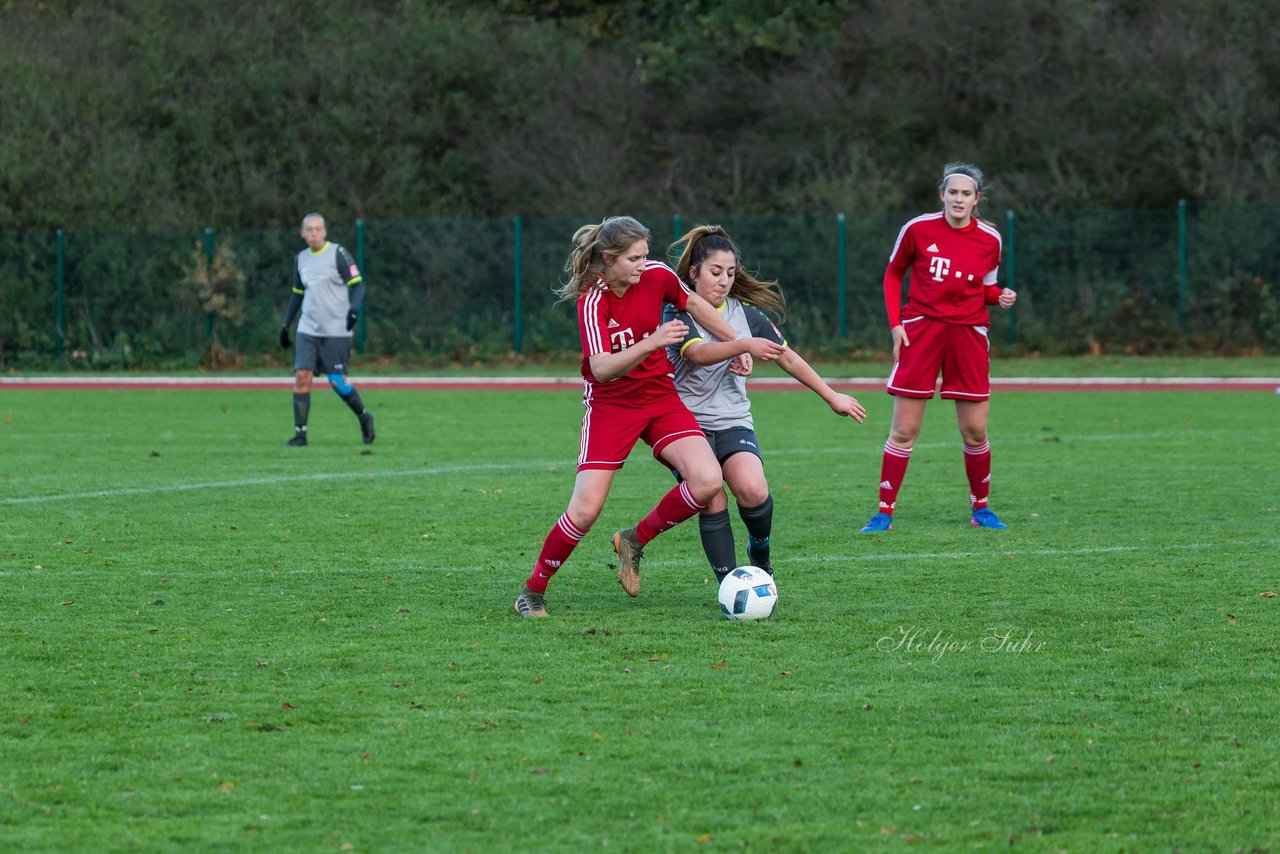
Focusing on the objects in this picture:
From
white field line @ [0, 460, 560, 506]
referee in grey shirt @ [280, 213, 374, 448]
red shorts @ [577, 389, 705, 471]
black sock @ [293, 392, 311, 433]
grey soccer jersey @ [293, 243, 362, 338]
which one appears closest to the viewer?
red shorts @ [577, 389, 705, 471]

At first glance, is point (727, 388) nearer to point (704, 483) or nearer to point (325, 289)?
point (704, 483)

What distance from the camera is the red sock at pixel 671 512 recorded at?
7.02 metres

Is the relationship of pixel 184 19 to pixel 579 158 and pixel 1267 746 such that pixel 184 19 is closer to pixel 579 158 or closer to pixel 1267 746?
pixel 579 158

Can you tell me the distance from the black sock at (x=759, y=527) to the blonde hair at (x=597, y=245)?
3.92ft

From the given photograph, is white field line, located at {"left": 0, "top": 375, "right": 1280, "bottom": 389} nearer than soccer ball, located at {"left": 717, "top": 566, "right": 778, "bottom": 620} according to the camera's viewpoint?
No

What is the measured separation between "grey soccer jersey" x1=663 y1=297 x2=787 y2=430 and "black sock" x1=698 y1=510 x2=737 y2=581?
1.49 ft

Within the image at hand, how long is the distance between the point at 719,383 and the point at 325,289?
8.19m

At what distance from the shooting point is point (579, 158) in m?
33.1

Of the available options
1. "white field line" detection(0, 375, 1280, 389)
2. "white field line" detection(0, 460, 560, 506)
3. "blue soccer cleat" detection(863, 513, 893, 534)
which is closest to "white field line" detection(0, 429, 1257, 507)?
"white field line" detection(0, 460, 560, 506)

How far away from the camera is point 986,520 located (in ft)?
30.9

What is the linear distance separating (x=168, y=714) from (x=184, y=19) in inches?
1319

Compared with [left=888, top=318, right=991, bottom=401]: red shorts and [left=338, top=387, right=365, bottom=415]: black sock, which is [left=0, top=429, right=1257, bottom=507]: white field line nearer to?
[left=338, top=387, right=365, bottom=415]: black sock

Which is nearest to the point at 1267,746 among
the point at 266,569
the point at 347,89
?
the point at 266,569

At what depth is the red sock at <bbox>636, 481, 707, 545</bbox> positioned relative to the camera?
7.02 metres
